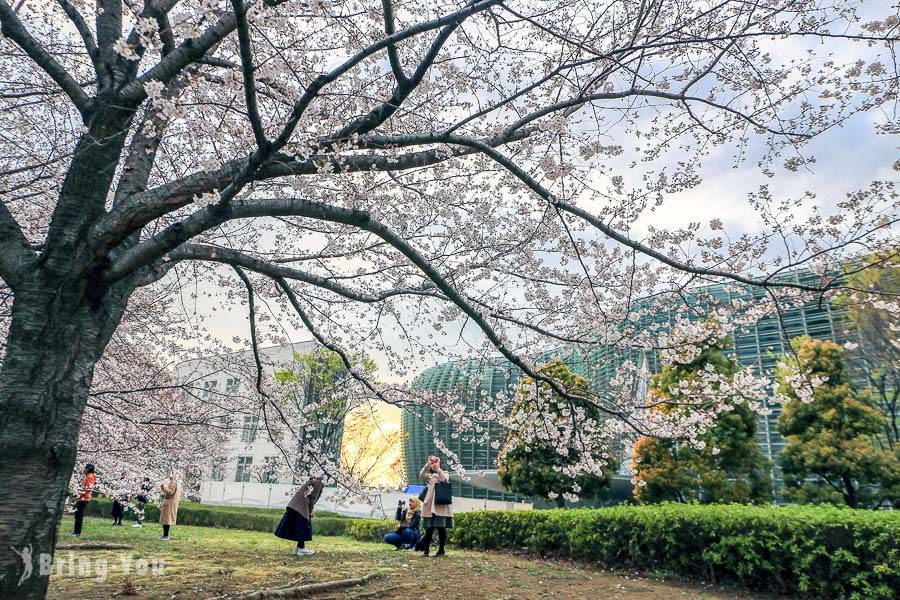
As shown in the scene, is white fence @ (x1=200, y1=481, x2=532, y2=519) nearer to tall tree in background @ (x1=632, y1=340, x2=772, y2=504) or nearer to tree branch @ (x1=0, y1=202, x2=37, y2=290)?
tall tree in background @ (x1=632, y1=340, x2=772, y2=504)

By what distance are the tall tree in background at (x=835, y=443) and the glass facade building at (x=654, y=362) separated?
1.01 metres

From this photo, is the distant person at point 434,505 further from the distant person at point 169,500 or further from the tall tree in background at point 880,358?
the tall tree in background at point 880,358

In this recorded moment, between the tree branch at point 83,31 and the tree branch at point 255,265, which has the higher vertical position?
the tree branch at point 83,31

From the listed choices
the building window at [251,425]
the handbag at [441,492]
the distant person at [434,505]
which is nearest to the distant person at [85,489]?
the building window at [251,425]

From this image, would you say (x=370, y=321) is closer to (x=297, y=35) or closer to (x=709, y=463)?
(x=297, y=35)

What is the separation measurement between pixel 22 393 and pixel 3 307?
393 centimetres

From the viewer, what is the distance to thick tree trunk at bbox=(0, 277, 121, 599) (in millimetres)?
3340

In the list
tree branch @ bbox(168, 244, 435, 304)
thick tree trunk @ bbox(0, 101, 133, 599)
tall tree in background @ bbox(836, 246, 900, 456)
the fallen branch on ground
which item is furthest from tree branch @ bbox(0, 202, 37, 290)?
tall tree in background @ bbox(836, 246, 900, 456)

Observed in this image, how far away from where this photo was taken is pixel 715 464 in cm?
1559

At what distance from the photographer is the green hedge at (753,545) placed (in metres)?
5.81

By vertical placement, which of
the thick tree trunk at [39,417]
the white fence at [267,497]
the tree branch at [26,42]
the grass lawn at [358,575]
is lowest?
the white fence at [267,497]

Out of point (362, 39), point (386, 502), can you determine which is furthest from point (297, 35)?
point (386, 502)

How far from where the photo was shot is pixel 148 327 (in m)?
8.77

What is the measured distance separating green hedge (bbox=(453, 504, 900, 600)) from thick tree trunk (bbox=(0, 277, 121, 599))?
24.5 feet
